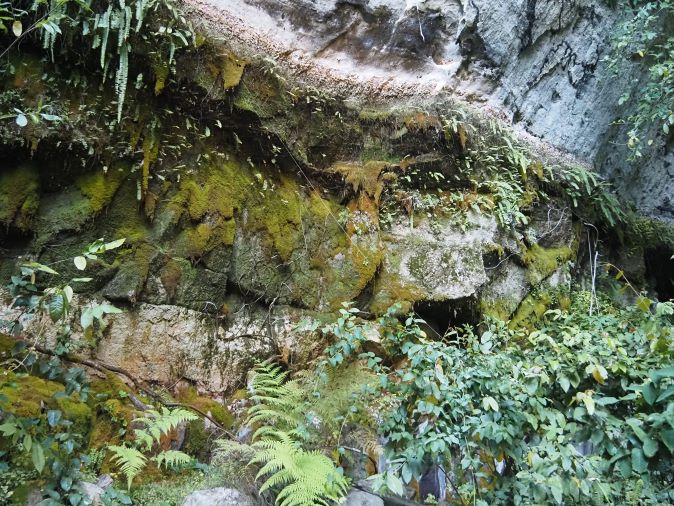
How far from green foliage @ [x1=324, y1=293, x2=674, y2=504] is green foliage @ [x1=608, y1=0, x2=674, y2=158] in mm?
4468

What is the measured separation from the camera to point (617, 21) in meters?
7.21

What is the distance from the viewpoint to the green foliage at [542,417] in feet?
7.28

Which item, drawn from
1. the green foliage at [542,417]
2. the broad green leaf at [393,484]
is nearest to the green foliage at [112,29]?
the green foliage at [542,417]

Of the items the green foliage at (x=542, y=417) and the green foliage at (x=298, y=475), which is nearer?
the green foliage at (x=542, y=417)

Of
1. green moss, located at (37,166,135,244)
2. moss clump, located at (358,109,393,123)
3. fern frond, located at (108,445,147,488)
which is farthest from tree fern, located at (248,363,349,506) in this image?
moss clump, located at (358,109,393,123)

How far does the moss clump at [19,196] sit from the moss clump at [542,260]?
228 inches

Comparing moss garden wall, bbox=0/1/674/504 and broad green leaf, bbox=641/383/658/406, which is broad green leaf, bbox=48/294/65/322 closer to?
moss garden wall, bbox=0/1/674/504

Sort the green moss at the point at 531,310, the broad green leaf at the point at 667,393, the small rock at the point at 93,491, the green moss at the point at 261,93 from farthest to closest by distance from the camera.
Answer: the green moss at the point at 531,310
the green moss at the point at 261,93
the small rock at the point at 93,491
the broad green leaf at the point at 667,393

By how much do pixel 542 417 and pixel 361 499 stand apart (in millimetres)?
1664

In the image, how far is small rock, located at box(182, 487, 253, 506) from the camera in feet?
10.2

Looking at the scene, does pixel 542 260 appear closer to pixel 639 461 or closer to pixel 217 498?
pixel 639 461

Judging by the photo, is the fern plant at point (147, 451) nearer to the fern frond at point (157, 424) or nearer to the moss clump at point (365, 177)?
the fern frond at point (157, 424)

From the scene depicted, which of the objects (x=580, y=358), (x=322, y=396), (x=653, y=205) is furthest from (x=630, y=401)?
(x=653, y=205)

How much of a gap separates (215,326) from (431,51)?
5.27 meters
